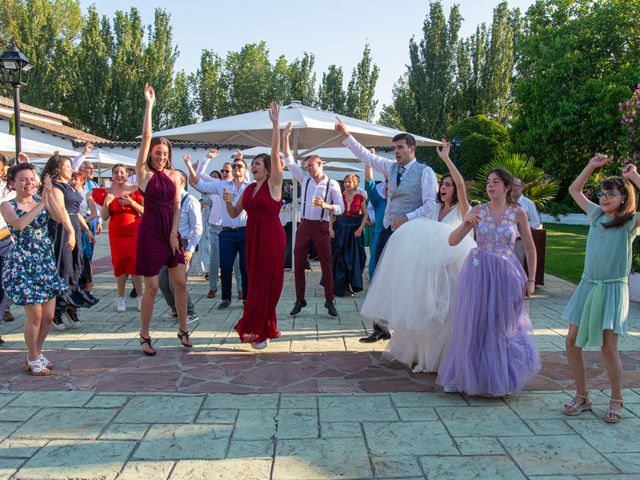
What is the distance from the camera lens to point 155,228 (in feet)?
17.8

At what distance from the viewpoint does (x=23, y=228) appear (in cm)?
485

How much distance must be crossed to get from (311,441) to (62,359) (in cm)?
298

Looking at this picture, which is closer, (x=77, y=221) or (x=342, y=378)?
(x=342, y=378)

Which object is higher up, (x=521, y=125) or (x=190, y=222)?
(x=521, y=125)

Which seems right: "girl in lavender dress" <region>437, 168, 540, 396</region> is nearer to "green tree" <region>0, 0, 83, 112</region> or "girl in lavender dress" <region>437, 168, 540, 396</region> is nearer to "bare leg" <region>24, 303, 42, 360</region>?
"bare leg" <region>24, 303, 42, 360</region>

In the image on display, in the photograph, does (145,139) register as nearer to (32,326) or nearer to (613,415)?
(32,326)

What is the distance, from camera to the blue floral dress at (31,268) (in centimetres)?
482

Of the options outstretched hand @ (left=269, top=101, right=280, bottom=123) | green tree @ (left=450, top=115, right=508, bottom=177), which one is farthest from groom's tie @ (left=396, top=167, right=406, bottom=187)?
green tree @ (left=450, top=115, right=508, bottom=177)

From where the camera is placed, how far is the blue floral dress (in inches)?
190

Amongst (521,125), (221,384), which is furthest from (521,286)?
(521,125)

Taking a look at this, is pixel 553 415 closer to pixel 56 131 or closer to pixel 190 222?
pixel 190 222

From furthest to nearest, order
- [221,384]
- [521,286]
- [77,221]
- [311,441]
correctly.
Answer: [77,221], [221,384], [521,286], [311,441]

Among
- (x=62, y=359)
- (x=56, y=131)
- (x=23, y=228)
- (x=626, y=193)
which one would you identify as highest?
(x=56, y=131)

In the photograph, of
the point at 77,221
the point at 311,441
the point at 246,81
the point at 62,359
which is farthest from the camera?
the point at 246,81
